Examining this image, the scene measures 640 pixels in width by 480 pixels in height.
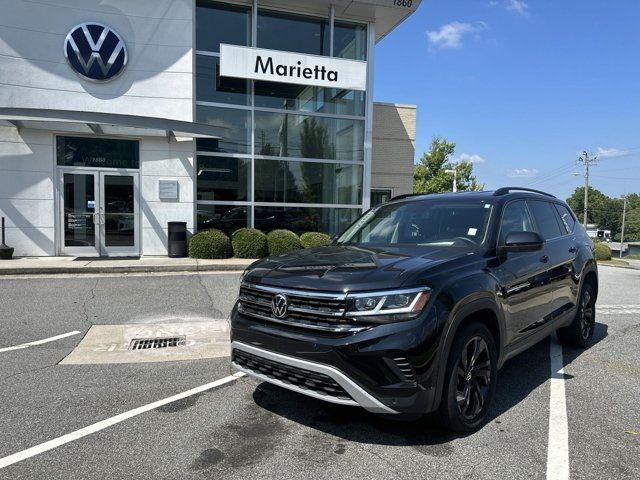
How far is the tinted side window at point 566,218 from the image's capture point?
5779mm

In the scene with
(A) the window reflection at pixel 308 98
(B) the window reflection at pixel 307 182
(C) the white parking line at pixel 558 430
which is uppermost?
(A) the window reflection at pixel 308 98

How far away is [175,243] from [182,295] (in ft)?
15.6

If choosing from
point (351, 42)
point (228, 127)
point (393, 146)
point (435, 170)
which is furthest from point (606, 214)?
point (228, 127)

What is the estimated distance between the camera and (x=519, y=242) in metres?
3.99

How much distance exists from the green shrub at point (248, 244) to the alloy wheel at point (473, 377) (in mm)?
10318

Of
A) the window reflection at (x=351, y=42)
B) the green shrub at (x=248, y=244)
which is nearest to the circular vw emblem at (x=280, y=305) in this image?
the green shrub at (x=248, y=244)

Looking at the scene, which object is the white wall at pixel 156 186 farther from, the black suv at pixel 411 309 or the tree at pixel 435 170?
the tree at pixel 435 170

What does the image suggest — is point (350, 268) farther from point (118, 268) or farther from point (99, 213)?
point (99, 213)

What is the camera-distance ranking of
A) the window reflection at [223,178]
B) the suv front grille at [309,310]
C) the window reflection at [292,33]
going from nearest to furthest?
the suv front grille at [309,310]
the window reflection at [223,178]
the window reflection at [292,33]

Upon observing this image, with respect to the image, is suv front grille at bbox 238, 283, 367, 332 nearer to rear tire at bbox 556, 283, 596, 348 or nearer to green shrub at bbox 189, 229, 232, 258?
rear tire at bbox 556, 283, 596, 348

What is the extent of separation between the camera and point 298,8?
1561 cm

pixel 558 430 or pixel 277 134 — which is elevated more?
pixel 277 134

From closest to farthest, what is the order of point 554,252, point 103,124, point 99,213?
1. point 554,252
2. point 103,124
3. point 99,213

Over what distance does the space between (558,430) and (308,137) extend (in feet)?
44.1
